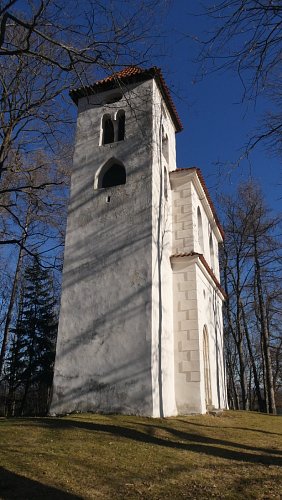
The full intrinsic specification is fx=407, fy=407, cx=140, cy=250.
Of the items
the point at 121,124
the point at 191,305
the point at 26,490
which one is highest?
the point at 121,124

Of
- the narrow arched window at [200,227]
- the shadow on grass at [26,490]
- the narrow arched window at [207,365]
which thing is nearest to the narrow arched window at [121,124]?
the narrow arched window at [200,227]

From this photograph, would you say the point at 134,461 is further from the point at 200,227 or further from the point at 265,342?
the point at 265,342

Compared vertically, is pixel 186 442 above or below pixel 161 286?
below

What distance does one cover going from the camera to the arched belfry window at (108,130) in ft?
46.5

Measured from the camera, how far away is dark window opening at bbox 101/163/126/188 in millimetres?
13093

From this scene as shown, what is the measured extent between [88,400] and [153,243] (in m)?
4.58

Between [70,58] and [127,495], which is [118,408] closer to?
[127,495]

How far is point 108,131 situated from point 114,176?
2.14 meters

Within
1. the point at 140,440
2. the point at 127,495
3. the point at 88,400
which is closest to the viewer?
the point at 127,495

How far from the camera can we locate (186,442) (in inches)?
297

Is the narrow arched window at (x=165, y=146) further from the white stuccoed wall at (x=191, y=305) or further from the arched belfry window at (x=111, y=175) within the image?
the arched belfry window at (x=111, y=175)

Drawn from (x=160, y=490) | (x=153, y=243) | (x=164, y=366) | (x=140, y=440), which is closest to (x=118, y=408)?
(x=164, y=366)

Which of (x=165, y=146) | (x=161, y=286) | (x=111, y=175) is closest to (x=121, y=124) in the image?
(x=165, y=146)

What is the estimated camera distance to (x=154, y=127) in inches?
525
